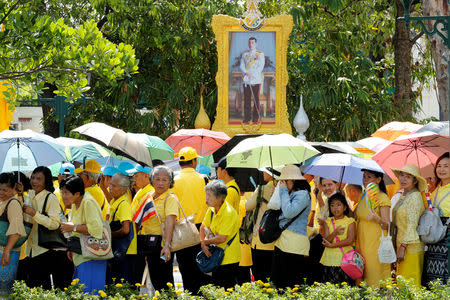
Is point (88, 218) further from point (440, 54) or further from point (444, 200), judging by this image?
point (440, 54)

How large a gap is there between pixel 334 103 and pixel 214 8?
4.30 m


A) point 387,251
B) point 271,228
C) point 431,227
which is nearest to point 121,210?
A: point 271,228

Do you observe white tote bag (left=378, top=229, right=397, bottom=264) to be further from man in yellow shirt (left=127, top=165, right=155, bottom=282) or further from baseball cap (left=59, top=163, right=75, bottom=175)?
baseball cap (left=59, top=163, right=75, bottom=175)

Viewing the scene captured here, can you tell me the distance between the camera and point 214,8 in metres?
21.0

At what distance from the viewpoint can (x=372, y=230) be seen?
8445 millimetres

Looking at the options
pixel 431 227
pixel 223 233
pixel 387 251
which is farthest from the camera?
pixel 223 233

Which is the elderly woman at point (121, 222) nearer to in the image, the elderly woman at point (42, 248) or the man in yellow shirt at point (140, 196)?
the man in yellow shirt at point (140, 196)

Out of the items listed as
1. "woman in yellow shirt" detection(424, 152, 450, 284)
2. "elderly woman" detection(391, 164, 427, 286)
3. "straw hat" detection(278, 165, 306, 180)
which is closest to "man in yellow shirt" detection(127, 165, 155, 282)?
"straw hat" detection(278, 165, 306, 180)

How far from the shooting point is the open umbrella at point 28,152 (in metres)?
9.34

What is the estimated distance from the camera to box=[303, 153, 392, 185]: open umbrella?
27.9 ft

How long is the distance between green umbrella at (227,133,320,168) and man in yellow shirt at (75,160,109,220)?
4.97ft

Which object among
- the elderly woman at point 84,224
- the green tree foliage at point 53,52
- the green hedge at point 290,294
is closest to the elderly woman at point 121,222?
the elderly woman at point 84,224

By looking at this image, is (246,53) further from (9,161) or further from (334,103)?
(9,161)

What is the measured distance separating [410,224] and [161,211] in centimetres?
280
